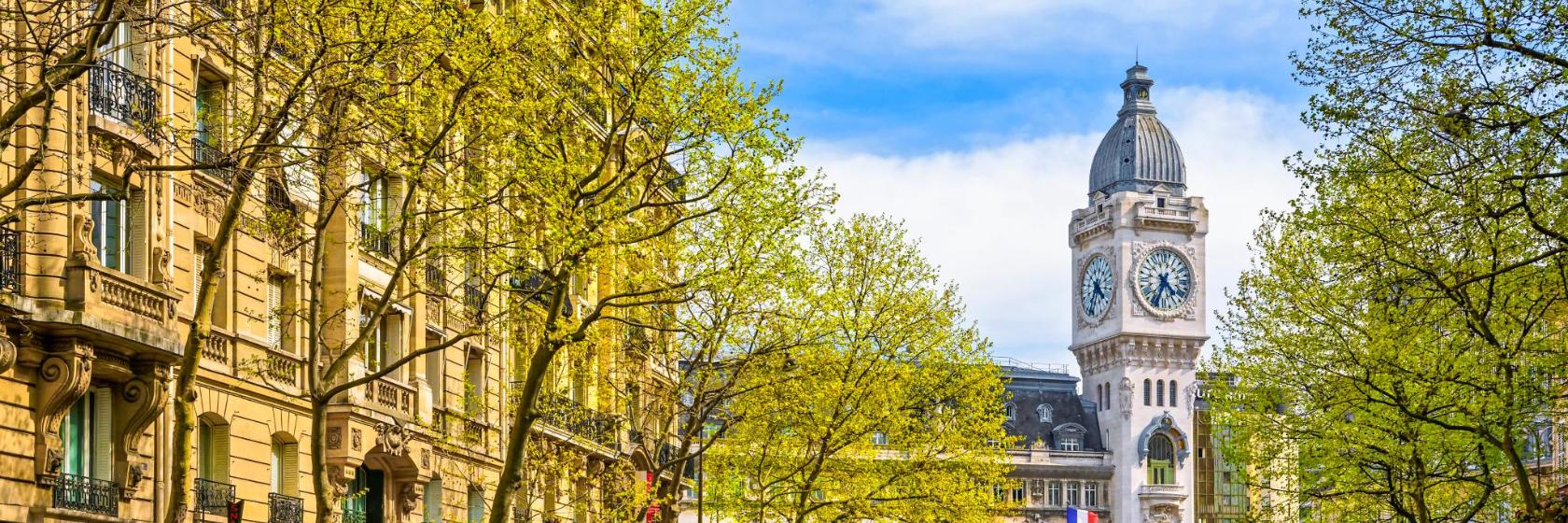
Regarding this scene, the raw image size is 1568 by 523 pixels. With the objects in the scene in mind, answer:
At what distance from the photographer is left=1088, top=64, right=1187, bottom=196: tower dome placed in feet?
538

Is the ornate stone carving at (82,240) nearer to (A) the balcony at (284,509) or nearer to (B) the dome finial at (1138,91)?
(A) the balcony at (284,509)

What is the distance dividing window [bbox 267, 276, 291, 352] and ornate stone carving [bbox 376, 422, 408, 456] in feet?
9.01

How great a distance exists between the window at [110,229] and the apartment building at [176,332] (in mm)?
31

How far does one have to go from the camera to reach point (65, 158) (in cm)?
2878

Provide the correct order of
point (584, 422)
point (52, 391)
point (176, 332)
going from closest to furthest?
point (52, 391)
point (176, 332)
point (584, 422)

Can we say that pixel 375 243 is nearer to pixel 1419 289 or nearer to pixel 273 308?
pixel 273 308

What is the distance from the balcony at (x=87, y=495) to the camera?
28.6 m

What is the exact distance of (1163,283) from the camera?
161250mm

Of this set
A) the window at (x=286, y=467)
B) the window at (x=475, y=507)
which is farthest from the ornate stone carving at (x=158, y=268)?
the window at (x=475, y=507)

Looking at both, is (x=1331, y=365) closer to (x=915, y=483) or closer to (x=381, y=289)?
(x=915, y=483)

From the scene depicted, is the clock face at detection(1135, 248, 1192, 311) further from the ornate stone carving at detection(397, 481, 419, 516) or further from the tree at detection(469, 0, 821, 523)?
the tree at detection(469, 0, 821, 523)

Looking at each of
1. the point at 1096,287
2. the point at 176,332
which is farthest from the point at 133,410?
the point at 1096,287

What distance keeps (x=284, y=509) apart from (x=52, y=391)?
27.0 feet

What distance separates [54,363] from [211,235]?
6.23 m
